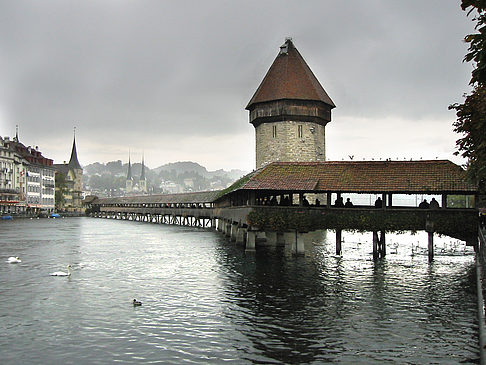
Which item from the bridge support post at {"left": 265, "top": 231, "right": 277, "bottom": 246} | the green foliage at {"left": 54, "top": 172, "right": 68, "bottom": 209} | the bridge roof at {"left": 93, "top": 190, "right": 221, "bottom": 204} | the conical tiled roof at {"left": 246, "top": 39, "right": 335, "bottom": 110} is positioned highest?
the conical tiled roof at {"left": 246, "top": 39, "right": 335, "bottom": 110}

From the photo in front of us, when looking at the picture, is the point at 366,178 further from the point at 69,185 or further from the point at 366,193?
the point at 69,185

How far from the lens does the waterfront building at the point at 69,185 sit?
407 feet

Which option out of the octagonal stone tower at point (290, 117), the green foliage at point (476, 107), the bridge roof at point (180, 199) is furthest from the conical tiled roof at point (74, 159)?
the green foliage at point (476, 107)

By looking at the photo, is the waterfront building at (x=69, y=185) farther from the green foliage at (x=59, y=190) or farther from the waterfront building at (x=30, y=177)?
the waterfront building at (x=30, y=177)

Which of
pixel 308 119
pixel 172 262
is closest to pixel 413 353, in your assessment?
pixel 172 262

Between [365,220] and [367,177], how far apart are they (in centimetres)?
232

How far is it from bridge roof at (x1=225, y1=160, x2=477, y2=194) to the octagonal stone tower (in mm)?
23199

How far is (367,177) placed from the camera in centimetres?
2591

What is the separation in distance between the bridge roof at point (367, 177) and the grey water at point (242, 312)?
357cm

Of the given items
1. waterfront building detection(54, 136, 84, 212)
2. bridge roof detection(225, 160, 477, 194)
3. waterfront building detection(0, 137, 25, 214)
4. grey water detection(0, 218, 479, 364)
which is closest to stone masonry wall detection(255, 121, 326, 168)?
bridge roof detection(225, 160, 477, 194)

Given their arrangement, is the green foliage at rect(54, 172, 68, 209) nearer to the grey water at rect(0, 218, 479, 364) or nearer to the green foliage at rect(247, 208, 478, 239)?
the grey water at rect(0, 218, 479, 364)

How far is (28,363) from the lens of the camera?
428 inches

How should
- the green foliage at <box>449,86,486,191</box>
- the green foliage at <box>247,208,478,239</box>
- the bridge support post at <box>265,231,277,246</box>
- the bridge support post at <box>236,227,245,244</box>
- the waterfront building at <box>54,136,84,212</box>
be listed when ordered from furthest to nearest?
the waterfront building at <box>54,136,84,212</box>, the bridge support post at <box>265,231,277,246</box>, the bridge support post at <box>236,227,245,244</box>, the green foliage at <box>247,208,478,239</box>, the green foliage at <box>449,86,486,191</box>

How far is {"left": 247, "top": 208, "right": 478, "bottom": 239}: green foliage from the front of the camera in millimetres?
23750
